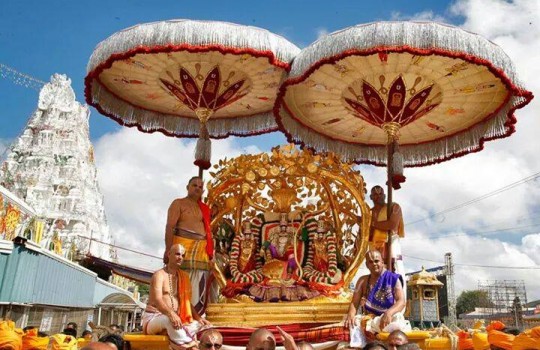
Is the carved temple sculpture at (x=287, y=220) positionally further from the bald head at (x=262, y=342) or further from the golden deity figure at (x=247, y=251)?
the bald head at (x=262, y=342)

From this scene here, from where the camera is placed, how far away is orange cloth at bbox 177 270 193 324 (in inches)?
209

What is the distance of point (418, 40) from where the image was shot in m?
5.56

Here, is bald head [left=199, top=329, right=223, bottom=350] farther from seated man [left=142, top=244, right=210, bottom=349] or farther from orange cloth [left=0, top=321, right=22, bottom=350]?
seated man [left=142, top=244, right=210, bottom=349]

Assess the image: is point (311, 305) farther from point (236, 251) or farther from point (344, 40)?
point (344, 40)

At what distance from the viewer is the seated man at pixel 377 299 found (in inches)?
208

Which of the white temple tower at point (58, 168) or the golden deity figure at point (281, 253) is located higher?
the white temple tower at point (58, 168)

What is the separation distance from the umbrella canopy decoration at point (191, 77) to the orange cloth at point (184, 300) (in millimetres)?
2734

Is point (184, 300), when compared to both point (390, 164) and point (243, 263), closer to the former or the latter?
point (243, 263)

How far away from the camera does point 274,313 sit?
20.4ft

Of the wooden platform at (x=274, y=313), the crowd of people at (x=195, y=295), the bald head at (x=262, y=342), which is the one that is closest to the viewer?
the bald head at (x=262, y=342)

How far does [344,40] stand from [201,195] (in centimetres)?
275

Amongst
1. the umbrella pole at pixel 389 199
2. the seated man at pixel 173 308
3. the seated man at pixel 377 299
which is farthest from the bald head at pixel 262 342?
the umbrella pole at pixel 389 199

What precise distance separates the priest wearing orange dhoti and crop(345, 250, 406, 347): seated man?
6.31 ft

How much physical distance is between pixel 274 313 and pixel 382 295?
142 cm
